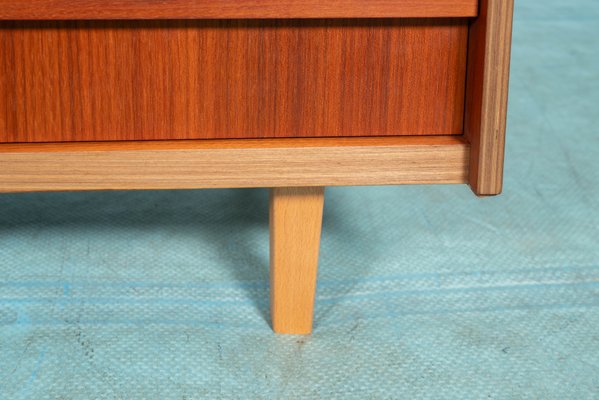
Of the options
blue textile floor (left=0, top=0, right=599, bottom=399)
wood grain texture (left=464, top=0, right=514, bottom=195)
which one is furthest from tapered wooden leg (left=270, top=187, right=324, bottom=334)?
wood grain texture (left=464, top=0, right=514, bottom=195)

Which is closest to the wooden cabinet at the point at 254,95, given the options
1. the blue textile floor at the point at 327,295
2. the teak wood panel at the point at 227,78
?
the teak wood panel at the point at 227,78

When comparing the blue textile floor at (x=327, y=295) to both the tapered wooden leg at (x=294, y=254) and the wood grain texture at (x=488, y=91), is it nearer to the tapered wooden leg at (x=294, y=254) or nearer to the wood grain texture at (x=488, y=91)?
the tapered wooden leg at (x=294, y=254)

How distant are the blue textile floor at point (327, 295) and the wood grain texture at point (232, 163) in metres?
0.19

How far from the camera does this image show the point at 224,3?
26.6 inches

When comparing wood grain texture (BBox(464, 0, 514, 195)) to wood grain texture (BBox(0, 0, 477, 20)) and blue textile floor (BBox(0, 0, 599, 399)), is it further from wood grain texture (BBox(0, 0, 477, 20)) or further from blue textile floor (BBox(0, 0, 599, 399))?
blue textile floor (BBox(0, 0, 599, 399))

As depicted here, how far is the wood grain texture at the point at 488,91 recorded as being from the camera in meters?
0.67

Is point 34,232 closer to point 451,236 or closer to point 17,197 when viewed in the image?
point 17,197

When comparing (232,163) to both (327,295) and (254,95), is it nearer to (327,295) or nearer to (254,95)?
(254,95)

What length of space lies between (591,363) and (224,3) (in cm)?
47

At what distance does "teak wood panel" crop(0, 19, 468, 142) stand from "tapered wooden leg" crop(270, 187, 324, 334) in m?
0.10

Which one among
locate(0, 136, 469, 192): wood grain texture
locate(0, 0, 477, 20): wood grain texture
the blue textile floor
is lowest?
the blue textile floor

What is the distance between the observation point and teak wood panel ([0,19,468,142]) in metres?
0.69

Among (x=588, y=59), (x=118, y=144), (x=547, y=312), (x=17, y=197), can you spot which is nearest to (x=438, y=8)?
(x=118, y=144)

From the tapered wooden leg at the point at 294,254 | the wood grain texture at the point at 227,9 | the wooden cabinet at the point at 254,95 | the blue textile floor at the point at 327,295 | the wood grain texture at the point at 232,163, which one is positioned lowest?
the blue textile floor at the point at 327,295
